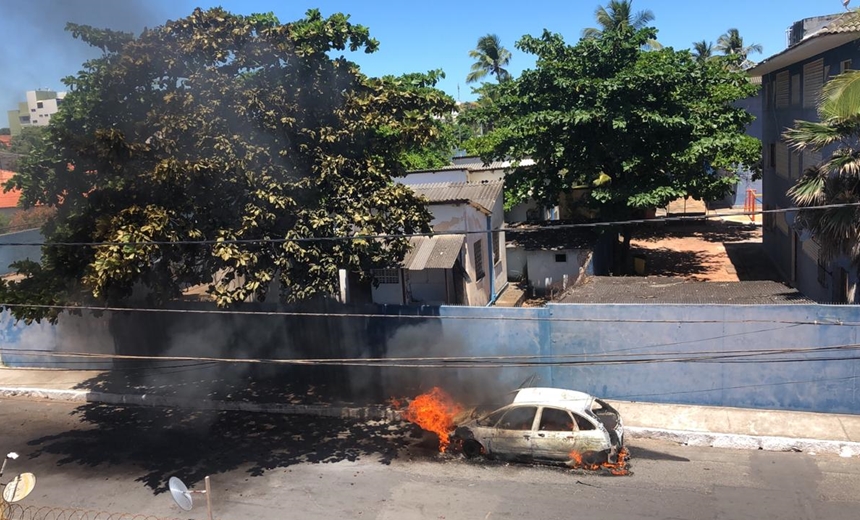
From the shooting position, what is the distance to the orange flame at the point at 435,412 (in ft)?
39.3

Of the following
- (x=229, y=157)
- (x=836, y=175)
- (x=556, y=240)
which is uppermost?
(x=229, y=157)

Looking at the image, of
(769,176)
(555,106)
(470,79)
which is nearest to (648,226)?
(769,176)

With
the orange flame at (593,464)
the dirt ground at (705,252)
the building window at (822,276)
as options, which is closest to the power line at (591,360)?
the orange flame at (593,464)

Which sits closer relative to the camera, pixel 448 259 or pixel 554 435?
pixel 554 435

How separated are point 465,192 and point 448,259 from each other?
12.9ft

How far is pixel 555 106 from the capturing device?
757 inches

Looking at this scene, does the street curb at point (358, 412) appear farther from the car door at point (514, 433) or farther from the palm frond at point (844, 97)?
the palm frond at point (844, 97)

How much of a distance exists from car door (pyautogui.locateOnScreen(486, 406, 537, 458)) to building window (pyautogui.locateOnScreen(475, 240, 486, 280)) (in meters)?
8.08

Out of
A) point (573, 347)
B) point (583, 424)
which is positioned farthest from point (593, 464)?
point (573, 347)

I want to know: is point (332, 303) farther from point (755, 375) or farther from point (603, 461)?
point (755, 375)

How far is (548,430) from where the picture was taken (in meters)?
10.3

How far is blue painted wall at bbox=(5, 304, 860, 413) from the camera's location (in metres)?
11.1

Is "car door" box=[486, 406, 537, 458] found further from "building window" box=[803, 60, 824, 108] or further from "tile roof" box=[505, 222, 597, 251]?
"building window" box=[803, 60, 824, 108]

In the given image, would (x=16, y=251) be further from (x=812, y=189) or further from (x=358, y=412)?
(x=812, y=189)
